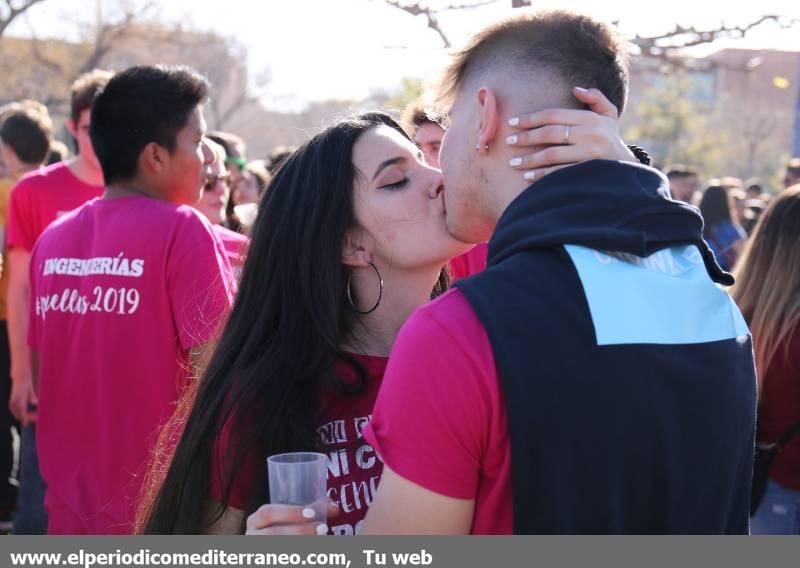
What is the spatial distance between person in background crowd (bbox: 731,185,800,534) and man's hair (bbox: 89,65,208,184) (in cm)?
233

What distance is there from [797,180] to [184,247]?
329 inches

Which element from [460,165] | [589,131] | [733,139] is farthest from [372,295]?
[733,139]

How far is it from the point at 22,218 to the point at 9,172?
177 cm

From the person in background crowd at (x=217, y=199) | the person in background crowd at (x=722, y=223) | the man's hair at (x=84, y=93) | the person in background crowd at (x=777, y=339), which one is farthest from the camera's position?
the person in background crowd at (x=722, y=223)

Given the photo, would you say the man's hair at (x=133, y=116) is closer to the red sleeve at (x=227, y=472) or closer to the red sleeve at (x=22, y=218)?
the red sleeve at (x=22, y=218)

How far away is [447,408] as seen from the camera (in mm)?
1461

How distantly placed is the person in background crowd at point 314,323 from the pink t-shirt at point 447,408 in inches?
22.4

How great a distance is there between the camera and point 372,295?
2.44m

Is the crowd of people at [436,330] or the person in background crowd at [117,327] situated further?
the person in background crowd at [117,327]

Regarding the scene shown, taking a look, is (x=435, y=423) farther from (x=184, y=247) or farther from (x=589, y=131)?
(x=184, y=247)

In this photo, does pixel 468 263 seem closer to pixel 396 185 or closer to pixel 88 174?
pixel 396 185

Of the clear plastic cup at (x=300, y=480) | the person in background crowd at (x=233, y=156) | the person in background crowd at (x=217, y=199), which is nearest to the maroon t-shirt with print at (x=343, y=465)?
the clear plastic cup at (x=300, y=480)

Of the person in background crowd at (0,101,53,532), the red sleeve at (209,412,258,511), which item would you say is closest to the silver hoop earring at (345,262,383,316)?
the red sleeve at (209,412,258,511)

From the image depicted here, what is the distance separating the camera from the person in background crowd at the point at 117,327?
3.21 m
